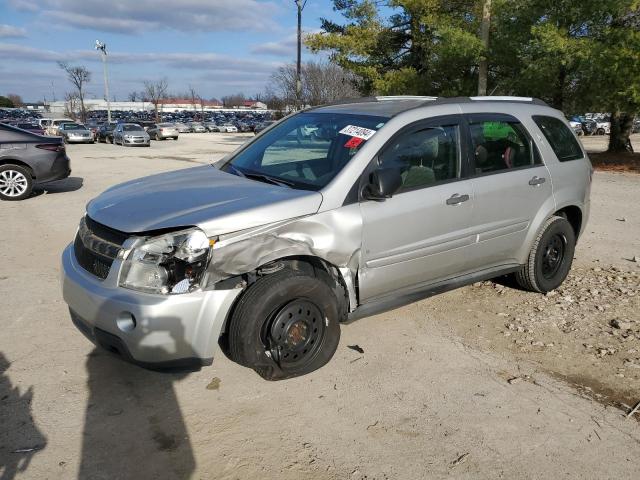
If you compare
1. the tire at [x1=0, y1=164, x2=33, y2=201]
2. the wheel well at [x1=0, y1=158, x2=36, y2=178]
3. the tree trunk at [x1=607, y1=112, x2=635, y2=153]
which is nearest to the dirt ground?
the tire at [x1=0, y1=164, x2=33, y2=201]

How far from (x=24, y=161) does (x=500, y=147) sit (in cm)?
916

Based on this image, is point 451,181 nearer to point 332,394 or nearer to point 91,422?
point 332,394

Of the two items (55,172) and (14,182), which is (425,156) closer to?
(55,172)

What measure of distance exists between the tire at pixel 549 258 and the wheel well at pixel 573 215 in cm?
11

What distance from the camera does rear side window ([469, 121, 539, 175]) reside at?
13.8 feet

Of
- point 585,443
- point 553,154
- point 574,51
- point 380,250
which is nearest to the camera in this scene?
point 585,443

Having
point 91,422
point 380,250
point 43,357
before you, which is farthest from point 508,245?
point 43,357

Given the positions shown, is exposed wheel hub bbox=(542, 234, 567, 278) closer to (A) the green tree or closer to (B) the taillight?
(B) the taillight

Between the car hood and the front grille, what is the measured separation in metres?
0.06

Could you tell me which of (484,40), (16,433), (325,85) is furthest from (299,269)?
(325,85)

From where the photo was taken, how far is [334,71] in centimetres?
4922

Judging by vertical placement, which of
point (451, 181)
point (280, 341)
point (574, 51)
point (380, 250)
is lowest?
point (280, 341)

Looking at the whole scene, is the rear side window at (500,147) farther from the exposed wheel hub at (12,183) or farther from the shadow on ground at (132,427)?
the exposed wheel hub at (12,183)

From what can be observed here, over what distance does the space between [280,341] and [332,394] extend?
0.48m
